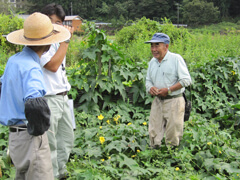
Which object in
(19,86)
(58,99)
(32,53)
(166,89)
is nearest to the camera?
(19,86)

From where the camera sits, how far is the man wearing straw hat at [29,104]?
6.32 feet

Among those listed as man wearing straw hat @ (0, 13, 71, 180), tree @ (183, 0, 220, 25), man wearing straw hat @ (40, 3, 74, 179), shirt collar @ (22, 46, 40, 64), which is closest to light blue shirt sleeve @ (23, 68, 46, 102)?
man wearing straw hat @ (0, 13, 71, 180)

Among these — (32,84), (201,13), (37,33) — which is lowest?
(201,13)

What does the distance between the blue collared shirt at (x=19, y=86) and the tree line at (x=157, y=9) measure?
47767mm

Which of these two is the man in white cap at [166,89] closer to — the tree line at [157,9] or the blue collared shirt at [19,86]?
the blue collared shirt at [19,86]

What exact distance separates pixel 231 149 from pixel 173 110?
1000mm

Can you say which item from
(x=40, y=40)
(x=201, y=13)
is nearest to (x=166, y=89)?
(x=40, y=40)

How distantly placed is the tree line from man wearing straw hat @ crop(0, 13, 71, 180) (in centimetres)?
4755

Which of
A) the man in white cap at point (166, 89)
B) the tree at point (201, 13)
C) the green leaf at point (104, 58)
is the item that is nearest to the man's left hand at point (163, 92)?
the man in white cap at point (166, 89)

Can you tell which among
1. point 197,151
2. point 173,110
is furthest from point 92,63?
point 197,151

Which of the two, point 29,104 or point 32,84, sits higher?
point 32,84

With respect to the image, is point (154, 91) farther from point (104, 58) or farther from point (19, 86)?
point (19, 86)

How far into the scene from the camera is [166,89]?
3.56m

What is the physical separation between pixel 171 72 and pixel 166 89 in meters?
0.25
